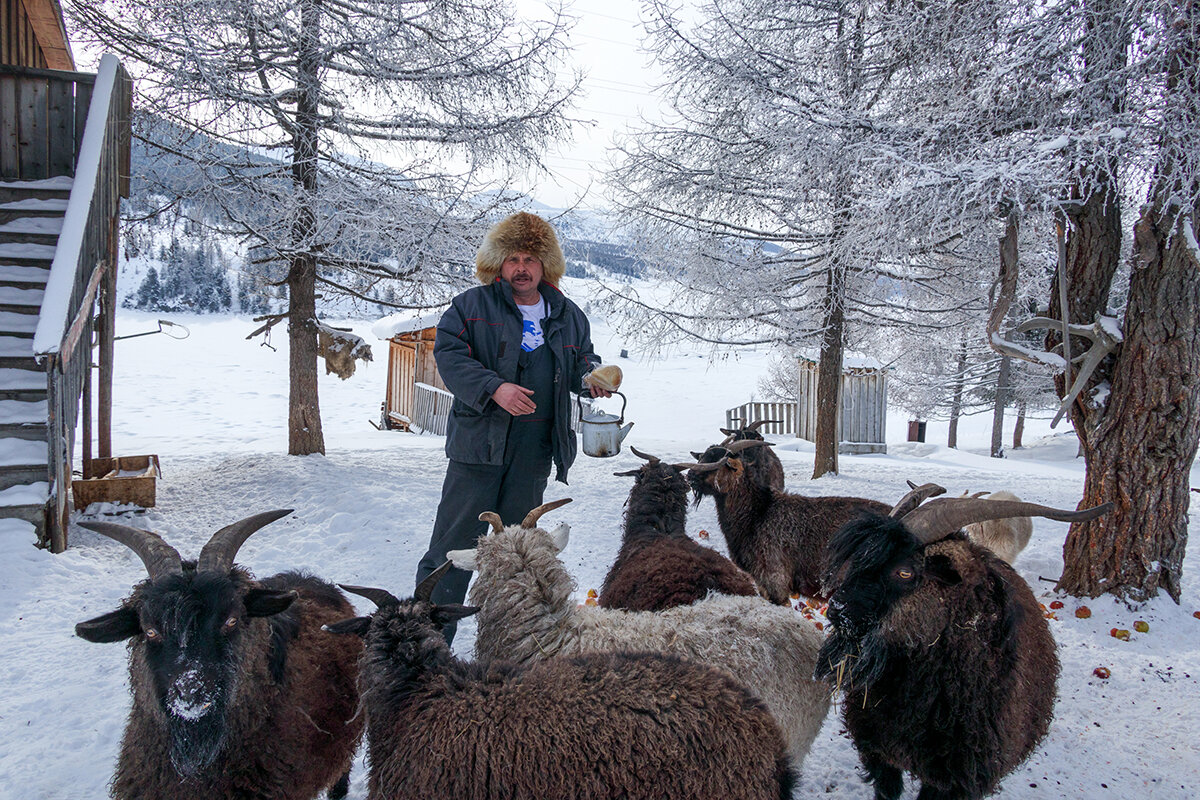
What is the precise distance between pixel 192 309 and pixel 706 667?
5716 cm

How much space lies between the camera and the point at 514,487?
3.81 meters

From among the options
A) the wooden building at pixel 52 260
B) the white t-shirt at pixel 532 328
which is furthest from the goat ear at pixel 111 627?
the wooden building at pixel 52 260

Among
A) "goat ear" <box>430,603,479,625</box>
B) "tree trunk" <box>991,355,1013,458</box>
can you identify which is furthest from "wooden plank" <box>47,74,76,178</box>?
"tree trunk" <box>991,355,1013,458</box>

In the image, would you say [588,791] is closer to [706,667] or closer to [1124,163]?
[706,667]

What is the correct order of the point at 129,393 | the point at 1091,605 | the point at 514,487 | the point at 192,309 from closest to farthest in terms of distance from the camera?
the point at 514,487, the point at 1091,605, the point at 129,393, the point at 192,309

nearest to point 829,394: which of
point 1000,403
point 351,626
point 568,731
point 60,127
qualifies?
point 351,626

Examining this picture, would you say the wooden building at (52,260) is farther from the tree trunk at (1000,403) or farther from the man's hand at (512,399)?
the tree trunk at (1000,403)

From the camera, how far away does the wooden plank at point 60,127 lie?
24.3ft

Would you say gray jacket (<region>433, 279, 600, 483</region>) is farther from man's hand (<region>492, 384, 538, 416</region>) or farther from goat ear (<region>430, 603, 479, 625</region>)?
goat ear (<region>430, 603, 479, 625</region>)

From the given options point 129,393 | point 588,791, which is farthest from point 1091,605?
point 129,393

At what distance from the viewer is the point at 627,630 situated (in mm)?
2768

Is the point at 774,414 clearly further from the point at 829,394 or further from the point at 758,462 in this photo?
the point at 758,462

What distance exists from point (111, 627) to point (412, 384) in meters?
19.0

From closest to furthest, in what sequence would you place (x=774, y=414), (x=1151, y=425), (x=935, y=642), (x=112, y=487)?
(x=935, y=642) → (x=1151, y=425) → (x=112, y=487) → (x=774, y=414)
